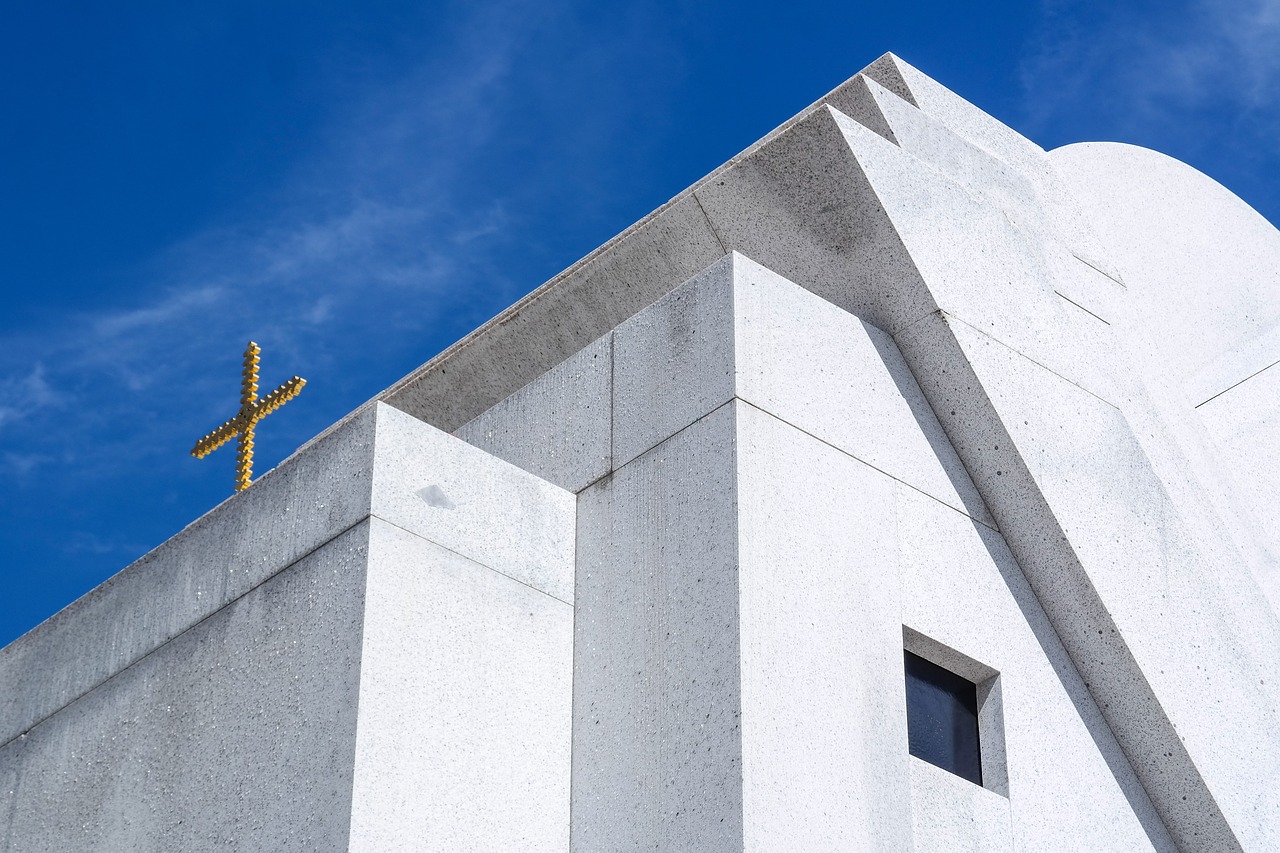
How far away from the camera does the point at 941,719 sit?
332 inches

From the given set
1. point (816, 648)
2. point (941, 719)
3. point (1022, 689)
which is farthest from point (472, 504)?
point (1022, 689)

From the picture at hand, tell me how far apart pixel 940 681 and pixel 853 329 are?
1713mm

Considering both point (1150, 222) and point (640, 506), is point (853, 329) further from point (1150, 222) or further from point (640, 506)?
point (1150, 222)

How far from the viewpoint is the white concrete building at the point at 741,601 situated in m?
7.59

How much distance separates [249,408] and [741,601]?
14.8 ft

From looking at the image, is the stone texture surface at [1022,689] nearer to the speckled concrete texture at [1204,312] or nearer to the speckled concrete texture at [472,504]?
the speckled concrete texture at [472,504]

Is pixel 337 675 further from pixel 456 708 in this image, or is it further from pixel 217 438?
pixel 217 438

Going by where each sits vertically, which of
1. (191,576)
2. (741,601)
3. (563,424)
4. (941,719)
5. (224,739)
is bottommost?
(224,739)

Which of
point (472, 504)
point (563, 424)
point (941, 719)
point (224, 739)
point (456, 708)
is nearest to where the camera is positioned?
point (456, 708)

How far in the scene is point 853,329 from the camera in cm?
911

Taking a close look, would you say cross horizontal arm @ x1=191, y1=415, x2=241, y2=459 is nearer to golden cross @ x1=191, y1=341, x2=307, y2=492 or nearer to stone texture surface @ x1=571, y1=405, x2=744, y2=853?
golden cross @ x1=191, y1=341, x2=307, y2=492

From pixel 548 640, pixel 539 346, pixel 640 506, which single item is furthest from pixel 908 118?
pixel 548 640

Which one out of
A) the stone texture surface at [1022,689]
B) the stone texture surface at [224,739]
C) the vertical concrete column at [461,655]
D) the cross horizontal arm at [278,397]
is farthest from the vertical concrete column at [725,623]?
the cross horizontal arm at [278,397]

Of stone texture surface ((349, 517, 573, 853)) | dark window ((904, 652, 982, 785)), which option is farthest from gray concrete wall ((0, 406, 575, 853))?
dark window ((904, 652, 982, 785))
